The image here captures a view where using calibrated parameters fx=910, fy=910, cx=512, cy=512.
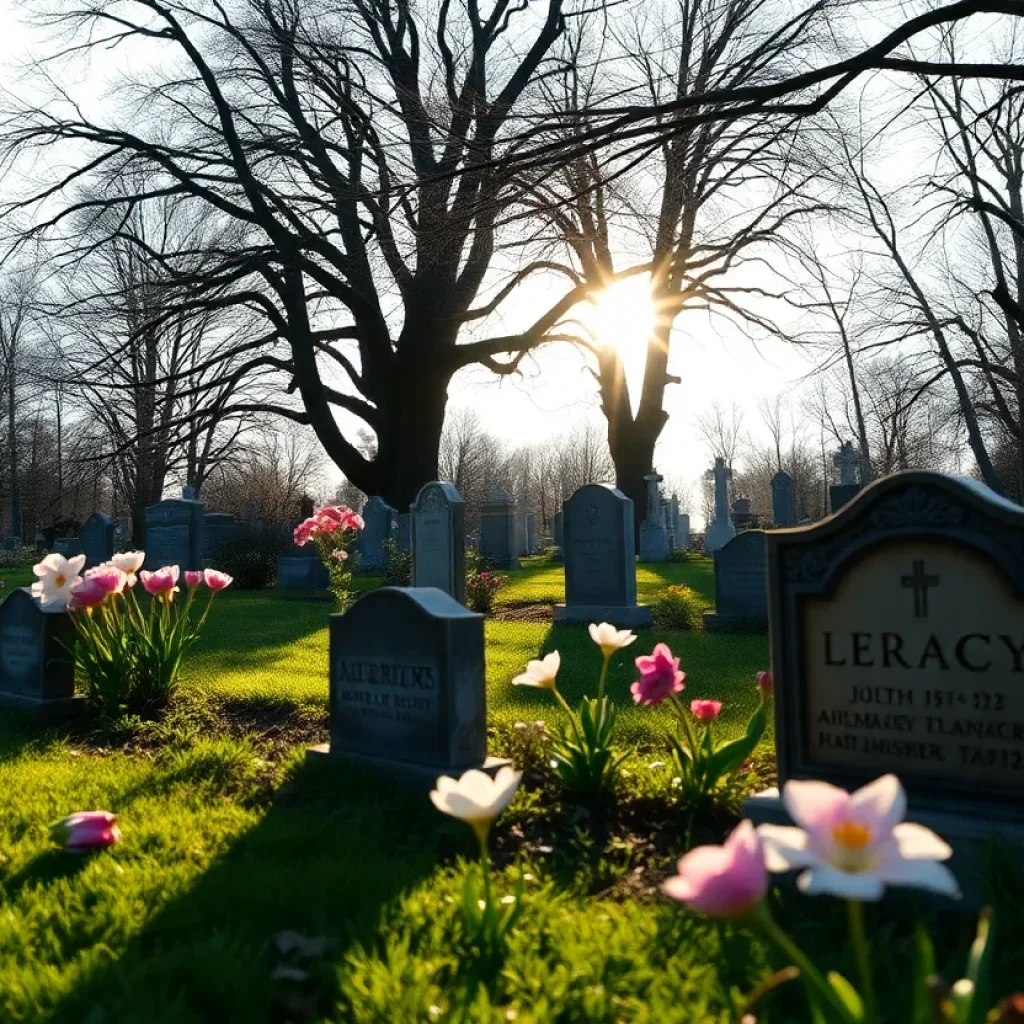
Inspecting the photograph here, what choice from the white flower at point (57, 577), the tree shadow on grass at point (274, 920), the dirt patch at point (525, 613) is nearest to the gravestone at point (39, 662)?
the white flower at point (57, 577)

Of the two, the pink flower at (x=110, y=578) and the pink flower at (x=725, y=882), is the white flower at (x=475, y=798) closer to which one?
the pink flower at (x=725, y=882)

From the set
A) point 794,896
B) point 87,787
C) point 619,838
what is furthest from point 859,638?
point 87,787

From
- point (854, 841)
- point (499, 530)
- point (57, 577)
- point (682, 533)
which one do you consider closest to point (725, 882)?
point (854, 841)

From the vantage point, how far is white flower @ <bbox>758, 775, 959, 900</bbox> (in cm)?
130

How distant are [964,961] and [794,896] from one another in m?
0.64

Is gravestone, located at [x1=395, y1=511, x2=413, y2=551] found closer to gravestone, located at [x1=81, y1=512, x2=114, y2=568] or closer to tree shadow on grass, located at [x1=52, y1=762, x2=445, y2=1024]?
gravestone, located at [x1=81, y1=512, x2=114, y2=568]

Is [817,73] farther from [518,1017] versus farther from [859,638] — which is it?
[518,1017]

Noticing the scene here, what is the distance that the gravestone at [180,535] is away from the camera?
1830cm

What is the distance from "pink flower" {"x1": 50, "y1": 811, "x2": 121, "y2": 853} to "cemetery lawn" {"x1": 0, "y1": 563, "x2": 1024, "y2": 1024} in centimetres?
7

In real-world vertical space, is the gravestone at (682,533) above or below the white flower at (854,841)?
above

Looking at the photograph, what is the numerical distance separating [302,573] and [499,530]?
268 inches

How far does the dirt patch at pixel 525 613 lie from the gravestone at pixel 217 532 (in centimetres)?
831

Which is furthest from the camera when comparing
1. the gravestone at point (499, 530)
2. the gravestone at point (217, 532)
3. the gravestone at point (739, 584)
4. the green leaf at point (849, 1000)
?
the gravestone at point (499, 530)

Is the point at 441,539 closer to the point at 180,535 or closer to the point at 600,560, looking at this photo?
the point at 600,560
